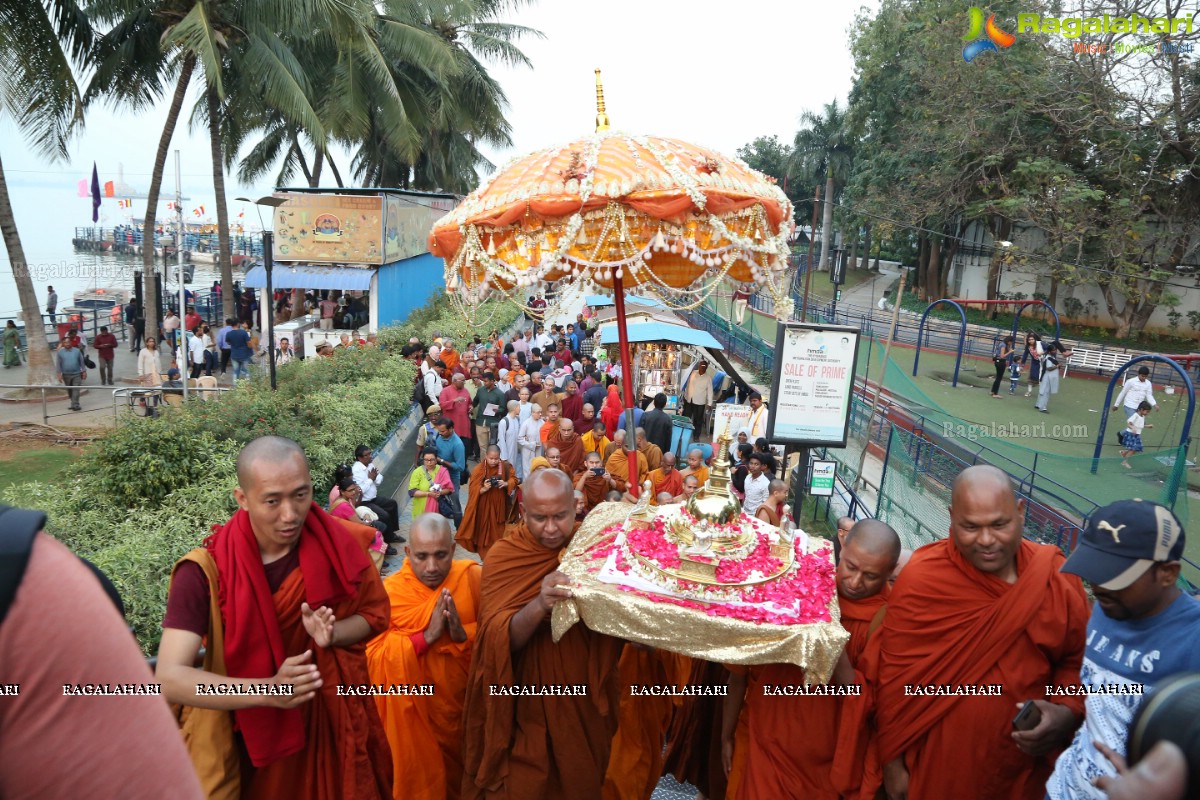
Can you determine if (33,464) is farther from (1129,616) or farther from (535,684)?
(1129,616)

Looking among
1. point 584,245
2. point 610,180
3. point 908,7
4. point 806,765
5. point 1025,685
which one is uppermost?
point 908,7

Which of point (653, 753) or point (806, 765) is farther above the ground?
point (806, 765)

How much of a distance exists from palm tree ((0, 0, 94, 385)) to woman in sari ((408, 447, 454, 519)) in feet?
34.7

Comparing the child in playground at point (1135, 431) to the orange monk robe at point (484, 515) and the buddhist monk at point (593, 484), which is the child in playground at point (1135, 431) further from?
the orange monk robe at point (484, 515)

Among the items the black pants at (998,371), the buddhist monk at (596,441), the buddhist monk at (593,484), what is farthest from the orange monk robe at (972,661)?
the black pants at (998,371)

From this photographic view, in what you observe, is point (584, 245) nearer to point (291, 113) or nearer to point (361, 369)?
point (361, 369)

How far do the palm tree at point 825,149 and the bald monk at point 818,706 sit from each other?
4703 centimetres

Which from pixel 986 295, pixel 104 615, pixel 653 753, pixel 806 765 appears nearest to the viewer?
pixel 104 615

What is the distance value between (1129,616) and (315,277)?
2207 cm

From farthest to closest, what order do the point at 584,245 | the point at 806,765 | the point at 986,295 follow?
1. the point at 986,295
2. the point at 584,245
3. the point at 806,765

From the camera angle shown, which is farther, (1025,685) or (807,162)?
(807,162)

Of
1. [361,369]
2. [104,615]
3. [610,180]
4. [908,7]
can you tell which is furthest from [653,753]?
[908,7]

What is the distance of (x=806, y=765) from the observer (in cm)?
339

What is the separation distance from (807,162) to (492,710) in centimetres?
5177
